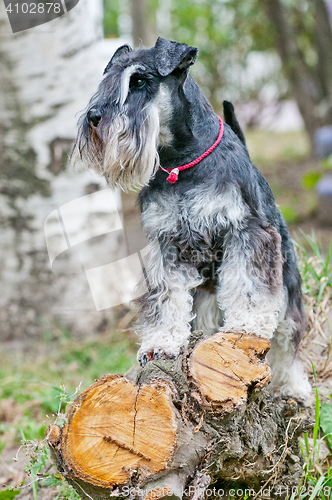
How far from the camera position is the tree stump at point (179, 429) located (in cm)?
205

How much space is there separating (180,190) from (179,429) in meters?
1.24

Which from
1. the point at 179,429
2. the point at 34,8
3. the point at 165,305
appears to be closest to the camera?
the point at 179,429

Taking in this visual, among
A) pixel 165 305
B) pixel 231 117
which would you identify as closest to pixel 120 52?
pixel 231 117

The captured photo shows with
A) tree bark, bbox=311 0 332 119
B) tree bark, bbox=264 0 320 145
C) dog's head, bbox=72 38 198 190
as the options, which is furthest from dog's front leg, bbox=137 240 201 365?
tree bark, bbox=264 0 320 145

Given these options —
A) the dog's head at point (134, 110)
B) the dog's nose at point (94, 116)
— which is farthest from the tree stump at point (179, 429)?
the dog's nose at point (94, 116)

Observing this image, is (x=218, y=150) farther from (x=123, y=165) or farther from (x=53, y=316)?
(x=53, y=316)

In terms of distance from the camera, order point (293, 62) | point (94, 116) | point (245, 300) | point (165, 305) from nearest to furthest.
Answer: point (94, 116), point (245, 300), point (165, 305), point (293, 62)

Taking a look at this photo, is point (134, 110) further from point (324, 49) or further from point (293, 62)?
point (324, 49)

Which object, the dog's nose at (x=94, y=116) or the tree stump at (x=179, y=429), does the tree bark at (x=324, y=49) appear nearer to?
the dog's nose at (x=94, y=116)

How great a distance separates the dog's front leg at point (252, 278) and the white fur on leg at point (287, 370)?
0.46 metres

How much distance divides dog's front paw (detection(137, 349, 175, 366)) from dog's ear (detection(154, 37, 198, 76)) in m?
1.45

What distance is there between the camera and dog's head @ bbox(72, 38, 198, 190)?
2.50 metres

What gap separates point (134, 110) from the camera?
8.29ft

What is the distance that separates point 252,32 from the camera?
13.5 m
